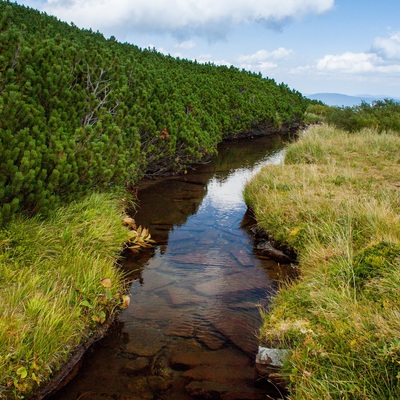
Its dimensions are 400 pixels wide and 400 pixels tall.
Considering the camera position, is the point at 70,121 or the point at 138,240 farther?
the point at 138,240

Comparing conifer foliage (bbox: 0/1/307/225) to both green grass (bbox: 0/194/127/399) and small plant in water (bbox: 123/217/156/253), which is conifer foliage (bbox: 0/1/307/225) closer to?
green grass (bbox: 0/194/127/399)

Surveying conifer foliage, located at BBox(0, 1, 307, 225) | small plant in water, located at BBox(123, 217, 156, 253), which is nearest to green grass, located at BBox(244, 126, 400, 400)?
small plant in water, located at BBox(123, 217, 156, 253)

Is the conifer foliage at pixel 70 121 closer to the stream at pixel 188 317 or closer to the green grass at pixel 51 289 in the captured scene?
the green grass at pixel 51 289

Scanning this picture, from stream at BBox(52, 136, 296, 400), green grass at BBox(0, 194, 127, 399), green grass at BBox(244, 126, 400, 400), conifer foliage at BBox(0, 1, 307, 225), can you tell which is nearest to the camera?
green grass at BBox(244, 126, 400, 400)

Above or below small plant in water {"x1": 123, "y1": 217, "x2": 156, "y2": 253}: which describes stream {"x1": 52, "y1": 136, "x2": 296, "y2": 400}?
below

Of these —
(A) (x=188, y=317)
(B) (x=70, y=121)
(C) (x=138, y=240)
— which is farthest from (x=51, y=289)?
(B) (x=70, y=121)

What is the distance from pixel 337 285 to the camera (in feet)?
18.5

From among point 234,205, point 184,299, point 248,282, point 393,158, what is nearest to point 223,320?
point 184,299

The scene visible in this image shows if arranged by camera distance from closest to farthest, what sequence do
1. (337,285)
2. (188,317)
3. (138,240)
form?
(337,285) < (188,317) < (138,240)

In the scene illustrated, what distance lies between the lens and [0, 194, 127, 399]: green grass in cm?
433

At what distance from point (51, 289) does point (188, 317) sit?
1.96m

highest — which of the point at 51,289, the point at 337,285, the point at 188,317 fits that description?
the point at 337,285

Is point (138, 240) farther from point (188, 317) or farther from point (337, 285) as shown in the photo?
point (337, 285)

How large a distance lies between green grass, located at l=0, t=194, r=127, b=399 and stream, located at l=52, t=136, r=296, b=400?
0.40 m
